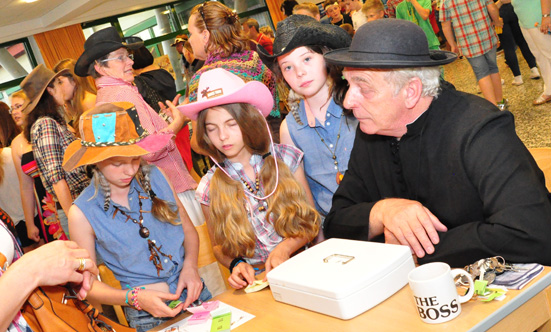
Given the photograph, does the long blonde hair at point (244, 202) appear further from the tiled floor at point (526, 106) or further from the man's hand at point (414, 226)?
the tiled floor at point (526, 106)

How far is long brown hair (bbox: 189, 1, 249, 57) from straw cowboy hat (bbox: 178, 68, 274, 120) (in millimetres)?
917

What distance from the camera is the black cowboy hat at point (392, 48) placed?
1.70 m

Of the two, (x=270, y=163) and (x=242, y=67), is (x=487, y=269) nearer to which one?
(x=270, y=163)

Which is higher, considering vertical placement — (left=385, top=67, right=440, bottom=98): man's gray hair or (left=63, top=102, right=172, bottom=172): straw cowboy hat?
(left=63, top=102, right=172, bottom=172): straw cowboy hat

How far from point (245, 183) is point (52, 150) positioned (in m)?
1.81

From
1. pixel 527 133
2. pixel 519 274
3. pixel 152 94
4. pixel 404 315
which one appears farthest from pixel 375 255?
pixel 527 133

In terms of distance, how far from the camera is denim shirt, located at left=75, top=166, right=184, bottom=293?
2.35 metres

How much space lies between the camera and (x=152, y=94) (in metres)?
4.16

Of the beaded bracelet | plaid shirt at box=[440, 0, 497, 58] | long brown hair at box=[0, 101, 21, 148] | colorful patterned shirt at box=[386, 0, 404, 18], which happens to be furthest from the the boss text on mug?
colorful patterned shirt at box=[386, 0, 404, 18]

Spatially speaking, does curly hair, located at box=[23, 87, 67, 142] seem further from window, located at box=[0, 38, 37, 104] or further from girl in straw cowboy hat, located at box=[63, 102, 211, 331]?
window, located at box=[0, 38, 37, 104]

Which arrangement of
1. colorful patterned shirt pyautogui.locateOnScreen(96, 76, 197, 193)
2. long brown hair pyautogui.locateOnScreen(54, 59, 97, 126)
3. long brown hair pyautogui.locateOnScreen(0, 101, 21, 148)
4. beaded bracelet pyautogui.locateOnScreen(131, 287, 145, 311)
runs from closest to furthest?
1. beaded bracelet pyautogui.locateOnScreen(131, 287, 145, 311)
2. colorful patterned shirt pyautogui.locateOnScreen(96, 76, 197, 193)
3. long brown hair pyautogui.locateOnScreen(54, 59, 97, 126)
4. long brown hair pyautogui.locateOnScreen(0, 101, 21, 148)

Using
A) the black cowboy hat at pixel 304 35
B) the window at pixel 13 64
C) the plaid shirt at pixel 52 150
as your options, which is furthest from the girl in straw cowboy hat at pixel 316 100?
the window at pixel 13 64

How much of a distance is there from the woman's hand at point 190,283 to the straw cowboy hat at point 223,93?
0.73m

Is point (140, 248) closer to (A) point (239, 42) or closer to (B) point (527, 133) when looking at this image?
(A) point (239, 42)
